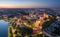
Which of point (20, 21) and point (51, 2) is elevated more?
point (51, 2)

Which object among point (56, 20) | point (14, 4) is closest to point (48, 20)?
point (56, 20)

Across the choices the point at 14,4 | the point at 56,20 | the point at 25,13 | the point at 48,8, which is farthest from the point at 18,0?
the point at 56,20

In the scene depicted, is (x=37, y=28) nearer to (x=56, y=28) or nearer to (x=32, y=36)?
(x=32, y=36)

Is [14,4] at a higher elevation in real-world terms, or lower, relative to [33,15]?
higher

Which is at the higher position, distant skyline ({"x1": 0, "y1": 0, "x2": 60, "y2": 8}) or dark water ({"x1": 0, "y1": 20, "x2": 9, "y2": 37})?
distant skyline ({"x1": 0, "y1": 0, "x2": 60, "y2": 8})

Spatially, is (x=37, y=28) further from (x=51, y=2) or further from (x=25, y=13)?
(x=51, y=2)

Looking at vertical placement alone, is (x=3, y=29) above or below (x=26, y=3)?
below

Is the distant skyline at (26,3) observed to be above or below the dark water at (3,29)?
above

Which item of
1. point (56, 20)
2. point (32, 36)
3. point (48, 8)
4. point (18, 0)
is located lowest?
point (32, 36)
